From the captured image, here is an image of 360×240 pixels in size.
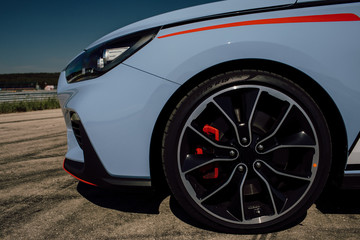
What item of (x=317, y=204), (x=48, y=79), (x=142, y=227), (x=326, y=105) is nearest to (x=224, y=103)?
(x=326, y=105)

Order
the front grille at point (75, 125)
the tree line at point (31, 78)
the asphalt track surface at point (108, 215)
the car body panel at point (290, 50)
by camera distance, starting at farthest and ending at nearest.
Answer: the tree line at point (31, 78) → the front grille at point (75, 125) → the asphalt track surface at point (108, 215) → the car body panel at point (290, 50)

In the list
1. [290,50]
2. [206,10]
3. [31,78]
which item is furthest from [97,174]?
[31,78]

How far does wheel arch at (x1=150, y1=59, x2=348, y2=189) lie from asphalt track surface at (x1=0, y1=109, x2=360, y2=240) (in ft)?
0.96

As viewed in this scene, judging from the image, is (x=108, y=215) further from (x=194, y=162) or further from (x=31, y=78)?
(x=31, y=78)

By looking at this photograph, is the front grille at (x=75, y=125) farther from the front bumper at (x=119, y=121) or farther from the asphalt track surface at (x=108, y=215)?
the asphalt track surface at (x=108, y=215)

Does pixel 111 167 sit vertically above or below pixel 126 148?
below

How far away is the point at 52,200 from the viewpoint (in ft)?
5.91

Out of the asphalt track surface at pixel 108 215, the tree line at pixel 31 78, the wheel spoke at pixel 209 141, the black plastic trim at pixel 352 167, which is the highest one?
the wheel spoke at pixel 209 141

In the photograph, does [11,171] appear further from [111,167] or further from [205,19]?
[205,19]

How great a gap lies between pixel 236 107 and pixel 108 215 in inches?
41.8

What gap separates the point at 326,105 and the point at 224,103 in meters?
0.56

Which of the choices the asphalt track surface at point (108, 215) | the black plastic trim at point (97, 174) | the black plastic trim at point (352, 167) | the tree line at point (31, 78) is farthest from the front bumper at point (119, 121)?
the tree line at point (31, 78)

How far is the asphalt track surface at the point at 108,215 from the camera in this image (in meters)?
1.36

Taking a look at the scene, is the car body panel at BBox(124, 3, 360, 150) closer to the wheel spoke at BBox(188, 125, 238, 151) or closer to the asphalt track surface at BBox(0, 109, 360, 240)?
the wheel spoke at BBox(188, 125, 238, 151)
